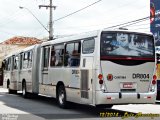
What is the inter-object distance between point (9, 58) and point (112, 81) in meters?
17.1

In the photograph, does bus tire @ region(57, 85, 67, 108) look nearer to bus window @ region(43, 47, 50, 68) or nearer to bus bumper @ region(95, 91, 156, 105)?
bus window @ region(43, 47, 50, 68)

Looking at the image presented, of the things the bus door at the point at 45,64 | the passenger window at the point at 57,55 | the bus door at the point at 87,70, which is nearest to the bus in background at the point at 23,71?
the bus door at the point at 45,64

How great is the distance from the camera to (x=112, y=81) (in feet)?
48.1

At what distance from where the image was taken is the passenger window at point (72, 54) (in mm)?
16266

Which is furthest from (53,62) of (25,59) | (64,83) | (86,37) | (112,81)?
(25,59)

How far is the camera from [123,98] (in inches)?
575

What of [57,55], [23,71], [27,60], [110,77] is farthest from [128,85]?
[23,71]

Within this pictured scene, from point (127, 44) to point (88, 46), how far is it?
1406 mm

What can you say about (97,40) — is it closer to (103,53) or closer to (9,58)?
(103,53)

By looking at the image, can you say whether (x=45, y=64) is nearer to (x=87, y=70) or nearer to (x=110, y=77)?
(x=87, y=70)

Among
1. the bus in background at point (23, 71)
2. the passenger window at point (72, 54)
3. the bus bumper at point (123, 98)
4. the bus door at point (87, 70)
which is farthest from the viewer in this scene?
the bus in background at point (23, 71)

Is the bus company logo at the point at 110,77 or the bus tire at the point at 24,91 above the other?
the bus company logo at the point at 110,77

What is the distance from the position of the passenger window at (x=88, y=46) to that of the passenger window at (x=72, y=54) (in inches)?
19.1

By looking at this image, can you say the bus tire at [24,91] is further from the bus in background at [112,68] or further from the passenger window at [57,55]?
the bus in background at [112,68]
